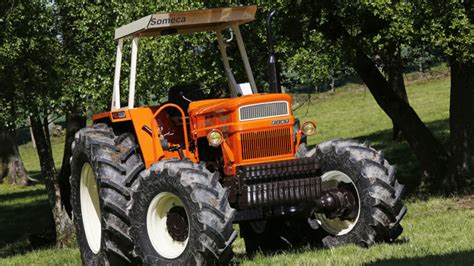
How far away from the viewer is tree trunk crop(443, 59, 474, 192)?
16.9 metres

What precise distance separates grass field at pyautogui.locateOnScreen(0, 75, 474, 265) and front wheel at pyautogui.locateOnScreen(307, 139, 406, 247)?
22 cm

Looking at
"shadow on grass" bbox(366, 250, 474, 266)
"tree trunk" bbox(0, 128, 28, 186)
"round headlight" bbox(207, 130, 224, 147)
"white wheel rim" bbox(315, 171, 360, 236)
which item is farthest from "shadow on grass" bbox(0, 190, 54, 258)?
"shadow on grass" bbox(366, 250, 474, 266)

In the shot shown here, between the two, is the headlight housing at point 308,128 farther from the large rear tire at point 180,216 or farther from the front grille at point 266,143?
the large rear tire at point 180,216

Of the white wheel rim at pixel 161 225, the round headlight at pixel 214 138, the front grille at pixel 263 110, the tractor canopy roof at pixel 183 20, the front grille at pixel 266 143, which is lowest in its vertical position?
the white wheel rim at pixel 161 225

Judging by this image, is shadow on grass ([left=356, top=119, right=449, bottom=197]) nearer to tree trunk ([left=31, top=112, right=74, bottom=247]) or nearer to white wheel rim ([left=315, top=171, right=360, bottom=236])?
tree trunk ([left=31, top=112, right=74, bottom=247])

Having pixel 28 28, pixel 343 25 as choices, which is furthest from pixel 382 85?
pixel 28 28

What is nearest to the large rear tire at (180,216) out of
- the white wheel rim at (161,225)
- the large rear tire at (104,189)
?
Result: the white wheel rim at (161,225)

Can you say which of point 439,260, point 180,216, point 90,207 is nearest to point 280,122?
point 180,216

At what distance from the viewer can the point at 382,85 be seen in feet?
58.9

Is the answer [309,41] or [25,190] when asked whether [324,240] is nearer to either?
[309,41]

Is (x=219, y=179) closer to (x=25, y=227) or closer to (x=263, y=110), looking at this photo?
(x=263, y=110)

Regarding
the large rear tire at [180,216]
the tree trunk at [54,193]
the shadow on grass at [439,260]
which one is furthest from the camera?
the tree trunk at [54,193]

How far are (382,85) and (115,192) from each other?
998cm

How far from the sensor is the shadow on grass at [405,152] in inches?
856
